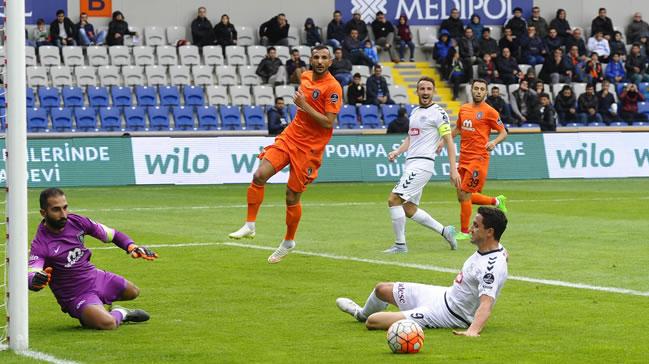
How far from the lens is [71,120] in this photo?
110 ft

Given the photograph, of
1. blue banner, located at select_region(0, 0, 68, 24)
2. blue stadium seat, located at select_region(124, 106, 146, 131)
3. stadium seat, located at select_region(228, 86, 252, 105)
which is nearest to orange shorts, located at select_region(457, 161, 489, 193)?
blue stadium seat, located at select_region(124, 106, 146, 131)

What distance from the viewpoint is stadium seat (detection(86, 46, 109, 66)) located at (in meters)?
36.2

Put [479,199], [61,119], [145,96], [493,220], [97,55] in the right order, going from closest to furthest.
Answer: [493,220], [479,199], [61,119], [145,96], [97,55]

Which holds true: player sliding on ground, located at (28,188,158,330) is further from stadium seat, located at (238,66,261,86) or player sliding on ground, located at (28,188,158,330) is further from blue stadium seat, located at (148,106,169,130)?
stadium seat, located at (238,66,261,86)

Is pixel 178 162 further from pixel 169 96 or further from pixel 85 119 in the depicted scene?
pixel 169 96

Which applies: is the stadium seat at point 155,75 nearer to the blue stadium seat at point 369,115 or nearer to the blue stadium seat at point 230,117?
the blue stadium seat at point 230,117

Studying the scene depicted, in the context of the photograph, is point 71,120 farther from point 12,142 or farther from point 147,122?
point 12,142

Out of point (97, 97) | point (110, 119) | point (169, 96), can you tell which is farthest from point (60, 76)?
point (169, 96)

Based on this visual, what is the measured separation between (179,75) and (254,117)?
2.67 metres

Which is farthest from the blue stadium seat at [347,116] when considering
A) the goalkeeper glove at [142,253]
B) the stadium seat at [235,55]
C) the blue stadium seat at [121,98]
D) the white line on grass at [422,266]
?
the goalkeeper glove at [142,253]

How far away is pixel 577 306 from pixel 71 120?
78.2 feet

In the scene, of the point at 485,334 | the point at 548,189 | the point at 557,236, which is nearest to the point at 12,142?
the point at 485,334

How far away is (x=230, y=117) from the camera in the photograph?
35.5 metres

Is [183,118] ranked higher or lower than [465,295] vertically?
lower
